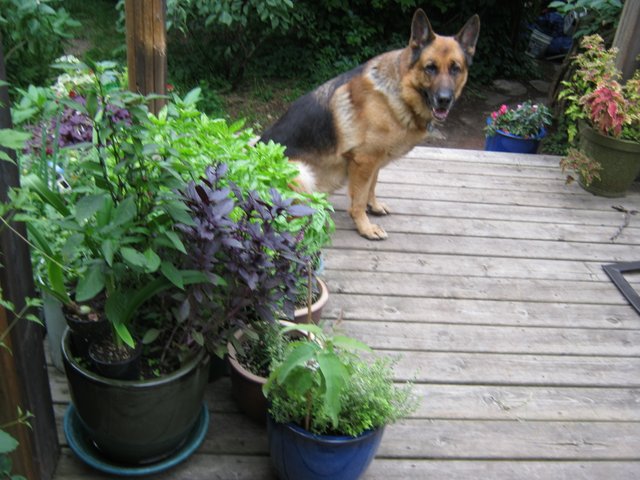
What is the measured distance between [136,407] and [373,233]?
196cm

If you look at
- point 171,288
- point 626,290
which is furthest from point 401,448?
point 626,290

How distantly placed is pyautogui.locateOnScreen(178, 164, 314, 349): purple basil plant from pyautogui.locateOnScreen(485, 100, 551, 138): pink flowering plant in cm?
398

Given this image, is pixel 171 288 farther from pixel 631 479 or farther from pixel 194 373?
pixel 631 479

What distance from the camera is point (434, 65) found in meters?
3.11

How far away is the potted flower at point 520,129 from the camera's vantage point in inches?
204

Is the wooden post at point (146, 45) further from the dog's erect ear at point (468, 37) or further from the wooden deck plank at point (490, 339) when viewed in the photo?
the dog's erect ear at point (468, 37)

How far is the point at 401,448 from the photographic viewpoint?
2.07 metres

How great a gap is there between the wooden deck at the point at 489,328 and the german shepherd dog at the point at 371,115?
1.10 ft

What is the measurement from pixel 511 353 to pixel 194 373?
1492 millimetres

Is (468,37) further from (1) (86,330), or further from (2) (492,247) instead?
(1) (86,330)

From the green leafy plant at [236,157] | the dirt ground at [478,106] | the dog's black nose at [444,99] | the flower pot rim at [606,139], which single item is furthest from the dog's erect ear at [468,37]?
the dirt ground at [478,106]

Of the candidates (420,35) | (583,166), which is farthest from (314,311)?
(583,166)

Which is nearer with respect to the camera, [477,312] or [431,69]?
[477,312]

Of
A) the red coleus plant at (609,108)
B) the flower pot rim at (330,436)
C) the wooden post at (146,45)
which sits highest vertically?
the wooden post at (146,45)
